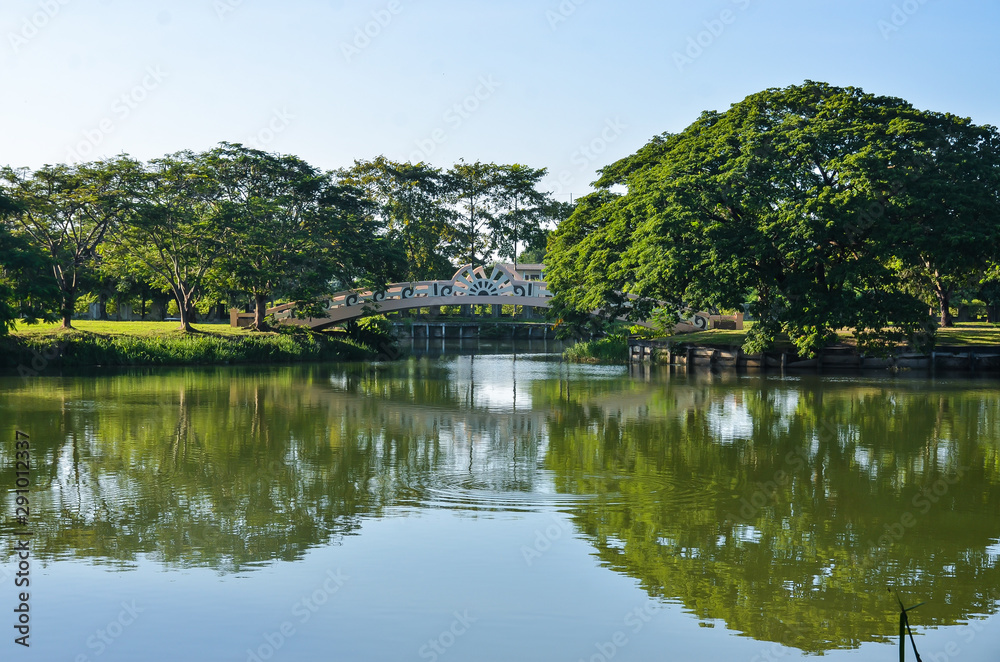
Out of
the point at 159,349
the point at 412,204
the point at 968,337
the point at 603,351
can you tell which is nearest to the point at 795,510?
the point at 159,349

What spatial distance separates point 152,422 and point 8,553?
8910mm

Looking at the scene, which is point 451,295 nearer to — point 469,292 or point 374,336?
point 469,292

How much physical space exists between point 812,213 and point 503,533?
67.8 ft

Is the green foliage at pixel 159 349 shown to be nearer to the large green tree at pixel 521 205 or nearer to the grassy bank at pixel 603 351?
the grassy bank at pixel 603 351

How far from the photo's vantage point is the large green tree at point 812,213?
2689 centimetres

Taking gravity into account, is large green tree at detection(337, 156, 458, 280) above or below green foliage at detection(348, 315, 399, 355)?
above

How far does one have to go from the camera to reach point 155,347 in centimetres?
3130

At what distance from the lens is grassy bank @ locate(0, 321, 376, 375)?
29.2m

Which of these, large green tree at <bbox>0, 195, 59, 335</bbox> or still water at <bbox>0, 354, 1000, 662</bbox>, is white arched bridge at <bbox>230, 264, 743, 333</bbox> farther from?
still water at <bbox>0, 354, 1000, 662</bbox>

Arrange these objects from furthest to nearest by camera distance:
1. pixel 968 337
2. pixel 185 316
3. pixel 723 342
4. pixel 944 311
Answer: pixel 944 311 < pixel 185 316 < pixel 723 342 < pixel 968 337

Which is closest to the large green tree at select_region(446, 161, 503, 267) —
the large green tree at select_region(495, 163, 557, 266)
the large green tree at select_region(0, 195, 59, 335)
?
the large green tree at select_region(495, 163, 557, 266)

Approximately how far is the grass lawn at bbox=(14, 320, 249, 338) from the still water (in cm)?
1495

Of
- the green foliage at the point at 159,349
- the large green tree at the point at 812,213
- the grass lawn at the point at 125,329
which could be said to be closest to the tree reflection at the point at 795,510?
the large green tree at the point at 812,213

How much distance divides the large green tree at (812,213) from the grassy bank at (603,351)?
6614 mm
